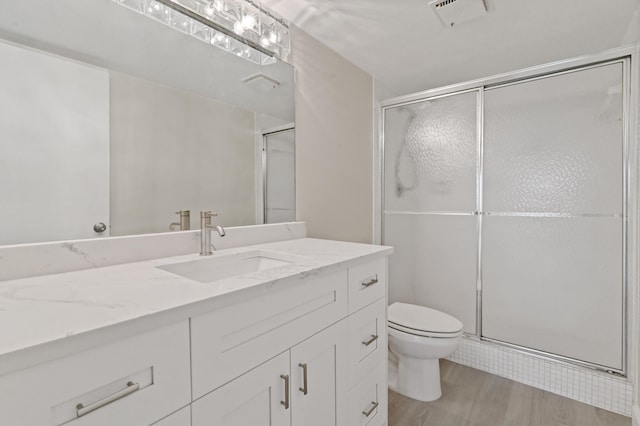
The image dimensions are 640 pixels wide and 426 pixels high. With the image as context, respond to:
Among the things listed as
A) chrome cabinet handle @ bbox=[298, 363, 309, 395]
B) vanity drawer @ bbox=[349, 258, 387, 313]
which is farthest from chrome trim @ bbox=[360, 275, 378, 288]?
chrome cabinet handle @ bbox=[298, 363, 309, 395]

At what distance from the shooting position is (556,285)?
1.97 meters

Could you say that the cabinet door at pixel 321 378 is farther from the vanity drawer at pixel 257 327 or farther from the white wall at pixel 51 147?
the white wall at pixel 51 147

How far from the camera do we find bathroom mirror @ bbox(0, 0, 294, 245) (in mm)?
971

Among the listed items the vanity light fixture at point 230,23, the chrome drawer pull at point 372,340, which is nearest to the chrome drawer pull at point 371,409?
the chrome drawer pull at point 372,340

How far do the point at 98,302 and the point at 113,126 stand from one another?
72 centimetres

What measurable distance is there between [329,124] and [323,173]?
1.10ft

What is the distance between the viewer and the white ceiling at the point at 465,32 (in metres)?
1.52

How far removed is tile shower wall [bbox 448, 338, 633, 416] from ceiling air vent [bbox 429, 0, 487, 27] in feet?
6.57

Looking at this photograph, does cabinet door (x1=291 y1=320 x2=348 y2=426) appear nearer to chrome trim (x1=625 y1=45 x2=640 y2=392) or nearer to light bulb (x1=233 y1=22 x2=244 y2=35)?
Answer: light bulb (x1=233 y1=22 x2=244 y2=35)

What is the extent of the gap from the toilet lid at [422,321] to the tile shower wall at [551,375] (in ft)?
1.59

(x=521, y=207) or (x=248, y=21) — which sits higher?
(x=248, y=21)

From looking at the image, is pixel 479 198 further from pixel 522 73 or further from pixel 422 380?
pixel 422 380

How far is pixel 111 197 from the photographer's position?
45.5 inches

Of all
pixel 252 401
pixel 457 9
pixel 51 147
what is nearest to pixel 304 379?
pixel 252 401
